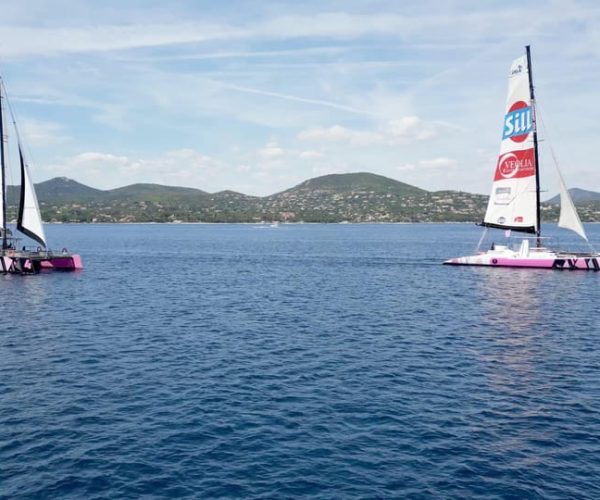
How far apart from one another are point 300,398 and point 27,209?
80942 mm

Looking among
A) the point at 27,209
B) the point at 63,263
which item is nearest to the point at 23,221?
the point at 27,209

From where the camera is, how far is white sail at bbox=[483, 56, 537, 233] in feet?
332

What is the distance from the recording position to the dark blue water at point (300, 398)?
23438 millimetres

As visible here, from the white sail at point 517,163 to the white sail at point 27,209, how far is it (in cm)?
8720

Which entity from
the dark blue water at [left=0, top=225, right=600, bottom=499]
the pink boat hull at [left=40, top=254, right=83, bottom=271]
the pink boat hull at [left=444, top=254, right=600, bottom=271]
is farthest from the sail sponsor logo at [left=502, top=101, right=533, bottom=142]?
the pink boat hull at [left=40, top=254, right=83, bottom=271]

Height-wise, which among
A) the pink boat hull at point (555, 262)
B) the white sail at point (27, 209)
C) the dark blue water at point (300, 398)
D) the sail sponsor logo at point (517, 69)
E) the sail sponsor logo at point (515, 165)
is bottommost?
the dark blue water at point (300, 398)

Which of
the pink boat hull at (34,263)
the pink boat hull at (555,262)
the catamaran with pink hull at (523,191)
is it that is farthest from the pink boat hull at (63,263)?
the pink boat hull at (555,262)

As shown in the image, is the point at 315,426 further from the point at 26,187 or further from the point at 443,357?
the point at 26,187

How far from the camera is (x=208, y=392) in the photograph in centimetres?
3422

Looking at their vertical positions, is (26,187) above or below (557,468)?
above

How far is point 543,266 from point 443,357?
67589mm

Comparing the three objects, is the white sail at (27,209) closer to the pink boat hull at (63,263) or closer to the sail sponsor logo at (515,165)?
the pink boat hull at (63,263)

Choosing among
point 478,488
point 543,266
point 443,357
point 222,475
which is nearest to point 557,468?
point 478,488

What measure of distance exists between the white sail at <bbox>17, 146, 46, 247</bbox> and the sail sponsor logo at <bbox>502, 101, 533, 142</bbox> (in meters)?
89.9
